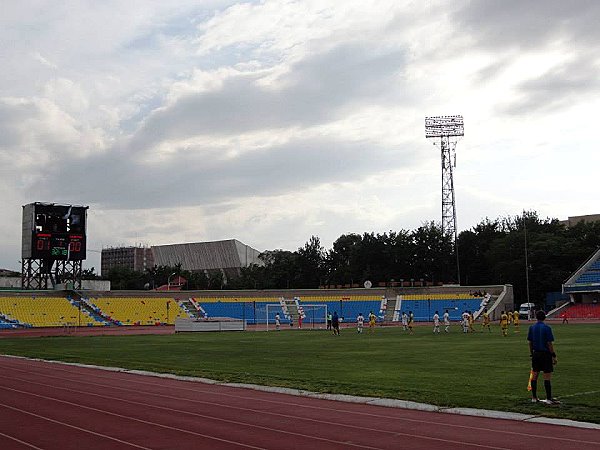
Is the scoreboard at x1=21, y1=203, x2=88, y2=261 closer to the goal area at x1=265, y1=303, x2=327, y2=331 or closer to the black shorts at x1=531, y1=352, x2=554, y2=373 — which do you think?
the goal area at x1=265, y1=303, x2=327, y2=331

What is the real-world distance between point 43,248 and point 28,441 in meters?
63.7

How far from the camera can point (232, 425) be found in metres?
12.7

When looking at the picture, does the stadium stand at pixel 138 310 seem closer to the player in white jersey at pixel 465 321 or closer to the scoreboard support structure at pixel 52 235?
the scoreboard support structure at pixel 52 235

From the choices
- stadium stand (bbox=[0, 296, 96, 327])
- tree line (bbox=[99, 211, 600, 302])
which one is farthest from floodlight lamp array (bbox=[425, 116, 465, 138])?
stadium stand (bbox=[0, 296, 96, 327])

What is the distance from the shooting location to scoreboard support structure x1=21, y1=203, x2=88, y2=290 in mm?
70625

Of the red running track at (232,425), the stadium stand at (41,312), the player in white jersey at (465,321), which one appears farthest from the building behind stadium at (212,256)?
the red running track at (232,425)

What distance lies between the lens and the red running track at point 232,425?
1087 cm

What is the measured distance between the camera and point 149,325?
250 feet

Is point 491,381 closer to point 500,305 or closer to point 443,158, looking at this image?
point 500,305

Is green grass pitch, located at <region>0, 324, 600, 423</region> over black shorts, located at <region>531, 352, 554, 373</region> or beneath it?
beneath

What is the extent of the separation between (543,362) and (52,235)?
65533mm

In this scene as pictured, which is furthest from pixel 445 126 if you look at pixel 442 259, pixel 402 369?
pixel 402 369

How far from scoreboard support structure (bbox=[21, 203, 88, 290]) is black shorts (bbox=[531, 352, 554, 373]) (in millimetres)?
64634

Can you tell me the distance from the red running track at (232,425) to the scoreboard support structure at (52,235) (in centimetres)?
5624
